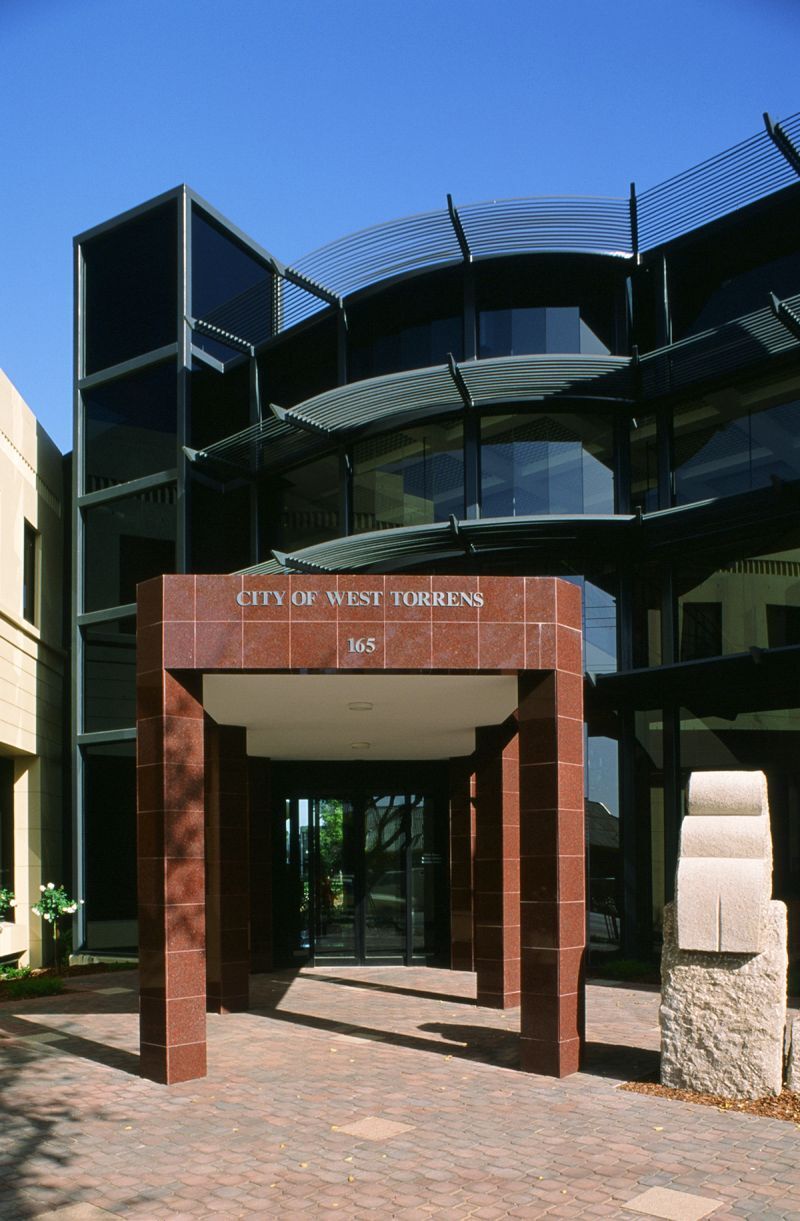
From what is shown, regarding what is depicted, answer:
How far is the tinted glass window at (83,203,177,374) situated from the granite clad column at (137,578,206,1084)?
1423 centimetres

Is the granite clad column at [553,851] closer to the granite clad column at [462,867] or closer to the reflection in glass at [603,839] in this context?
the granite clad column at [462,867]

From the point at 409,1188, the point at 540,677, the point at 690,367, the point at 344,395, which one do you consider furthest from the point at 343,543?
the point at 409,1188

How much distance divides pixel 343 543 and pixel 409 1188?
44.1 feet

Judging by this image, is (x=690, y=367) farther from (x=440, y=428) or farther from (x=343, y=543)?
(x=343, y=543)

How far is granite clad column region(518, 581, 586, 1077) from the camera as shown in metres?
11.6

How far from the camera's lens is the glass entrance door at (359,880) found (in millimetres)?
20547

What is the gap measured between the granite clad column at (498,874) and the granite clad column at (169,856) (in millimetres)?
5277

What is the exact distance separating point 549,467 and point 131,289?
10536mm

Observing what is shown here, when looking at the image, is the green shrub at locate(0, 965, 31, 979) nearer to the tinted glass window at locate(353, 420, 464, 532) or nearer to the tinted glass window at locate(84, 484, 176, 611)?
the tinted glass window at locate(84, 484, 176, 611)

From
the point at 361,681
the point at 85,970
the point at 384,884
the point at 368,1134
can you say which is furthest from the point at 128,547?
the point at 368,1134

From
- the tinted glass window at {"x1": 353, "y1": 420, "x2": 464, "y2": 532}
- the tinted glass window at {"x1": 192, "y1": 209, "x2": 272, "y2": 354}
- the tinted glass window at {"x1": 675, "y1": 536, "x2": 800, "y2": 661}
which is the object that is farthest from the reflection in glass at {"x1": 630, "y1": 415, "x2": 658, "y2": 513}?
the tinted glass window at {"x1": 192, "y1": 209, "x2": 272, "y2": 354}

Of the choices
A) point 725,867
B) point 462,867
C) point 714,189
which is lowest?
point 462,867

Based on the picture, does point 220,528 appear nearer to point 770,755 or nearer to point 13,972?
point 13,972

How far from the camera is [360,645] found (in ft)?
39.3
